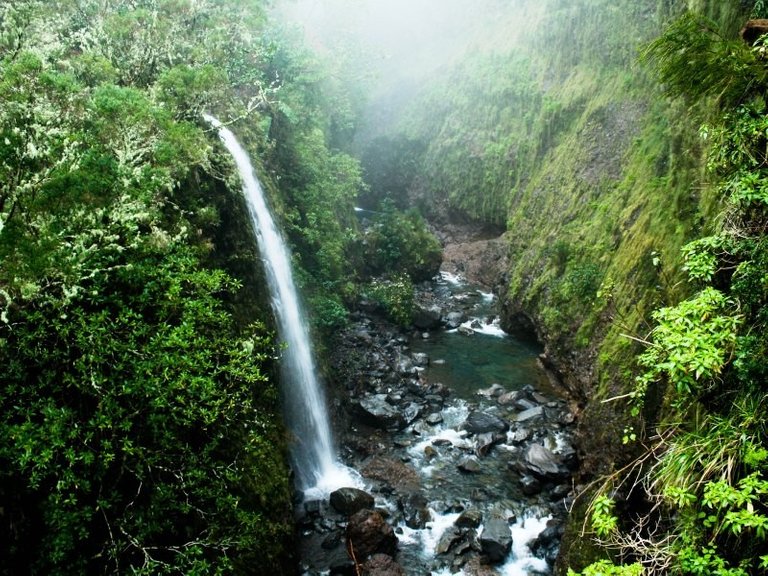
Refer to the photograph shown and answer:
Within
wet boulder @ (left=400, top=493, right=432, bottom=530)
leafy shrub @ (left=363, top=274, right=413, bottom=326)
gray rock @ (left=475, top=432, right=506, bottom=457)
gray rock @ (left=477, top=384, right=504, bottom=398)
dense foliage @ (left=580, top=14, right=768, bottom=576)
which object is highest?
dense foliage @ (left=580, top=14, right=768, bottom=576)

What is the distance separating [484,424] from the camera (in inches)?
488

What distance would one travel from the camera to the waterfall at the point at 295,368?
10.6 m

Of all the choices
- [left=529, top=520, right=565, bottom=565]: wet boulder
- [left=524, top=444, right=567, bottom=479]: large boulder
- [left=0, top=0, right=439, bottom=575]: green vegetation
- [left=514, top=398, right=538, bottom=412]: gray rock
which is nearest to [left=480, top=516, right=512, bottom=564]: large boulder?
[left=529, top=520, right=565, bottom=565]: wet boulder

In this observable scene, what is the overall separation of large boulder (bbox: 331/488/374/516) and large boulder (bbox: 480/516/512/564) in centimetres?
237

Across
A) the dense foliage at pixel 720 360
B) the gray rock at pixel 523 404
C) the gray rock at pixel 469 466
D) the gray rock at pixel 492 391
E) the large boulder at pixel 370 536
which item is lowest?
the gray rock at pixel 523 404

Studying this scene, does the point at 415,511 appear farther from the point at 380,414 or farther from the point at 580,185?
the point at 580,185

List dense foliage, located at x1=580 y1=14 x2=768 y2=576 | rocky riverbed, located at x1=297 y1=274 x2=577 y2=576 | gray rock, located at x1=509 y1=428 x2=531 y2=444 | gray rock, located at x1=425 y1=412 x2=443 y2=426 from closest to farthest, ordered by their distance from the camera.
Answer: dense foliage, located at x1=580 y1=14 x2=768 y2=576 → rocky riverbed, located at x1=297 y1=274 x2=577 y2=576 → gray rock, located at x1=509 y1=428 x2=531 y2=444 → gray rock, located at x1=425 y1=412 x2=443 y2=426

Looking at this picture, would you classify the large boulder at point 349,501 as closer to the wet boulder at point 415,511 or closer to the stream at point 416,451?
the stream at point 416,451

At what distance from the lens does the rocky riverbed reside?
8688 millimetres

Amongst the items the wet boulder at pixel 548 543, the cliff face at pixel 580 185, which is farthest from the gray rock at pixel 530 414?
the wet boulder at pixel 548 543

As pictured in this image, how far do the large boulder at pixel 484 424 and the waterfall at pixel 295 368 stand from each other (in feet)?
11.3

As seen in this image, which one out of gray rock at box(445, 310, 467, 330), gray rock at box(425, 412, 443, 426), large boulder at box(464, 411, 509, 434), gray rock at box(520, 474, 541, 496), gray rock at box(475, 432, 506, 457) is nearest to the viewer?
gray rock at box(520, 474, 541, 496)

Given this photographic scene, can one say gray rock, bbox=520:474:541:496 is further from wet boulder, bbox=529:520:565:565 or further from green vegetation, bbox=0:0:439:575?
green vegetation, bbox=0:0:439:575

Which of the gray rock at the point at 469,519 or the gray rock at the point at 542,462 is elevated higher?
the gray rock at the point at 469,519
